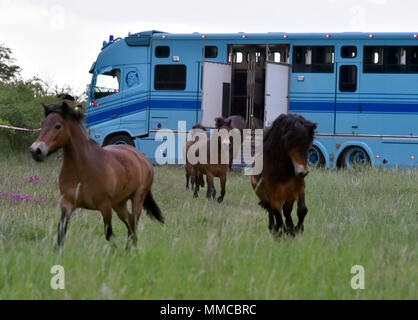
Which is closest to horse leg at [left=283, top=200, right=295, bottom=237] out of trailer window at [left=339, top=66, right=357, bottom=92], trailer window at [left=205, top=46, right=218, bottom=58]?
trailer window at [left=339, top=66, right=357, bottom=92]

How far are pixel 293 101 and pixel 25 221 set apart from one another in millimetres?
12004

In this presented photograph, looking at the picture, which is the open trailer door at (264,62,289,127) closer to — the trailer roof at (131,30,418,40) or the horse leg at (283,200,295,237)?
the trailer roof at (131,30,418,40)

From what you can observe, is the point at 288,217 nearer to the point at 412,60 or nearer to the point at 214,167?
the point at 214,167

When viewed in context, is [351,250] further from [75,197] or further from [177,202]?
[177,202]

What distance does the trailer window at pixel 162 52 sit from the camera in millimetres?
19562

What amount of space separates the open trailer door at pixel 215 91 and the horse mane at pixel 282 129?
1039 centimetres

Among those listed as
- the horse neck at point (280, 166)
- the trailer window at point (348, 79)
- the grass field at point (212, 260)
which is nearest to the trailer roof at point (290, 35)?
the trailer window at point (348, 79)

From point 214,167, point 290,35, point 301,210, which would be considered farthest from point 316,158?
point 301,210

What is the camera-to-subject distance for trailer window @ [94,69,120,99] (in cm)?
2031

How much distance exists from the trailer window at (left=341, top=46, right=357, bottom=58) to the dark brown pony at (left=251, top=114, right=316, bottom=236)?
37.4 ft

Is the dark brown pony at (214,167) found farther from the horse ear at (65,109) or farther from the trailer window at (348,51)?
the horse ear at (65,109)
